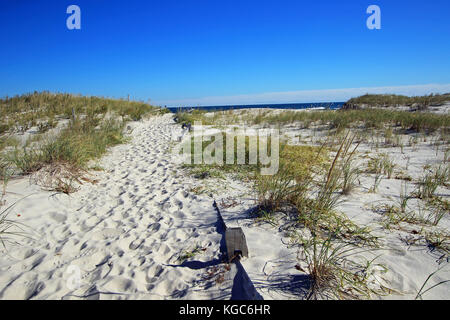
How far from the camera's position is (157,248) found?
2246 millimetres

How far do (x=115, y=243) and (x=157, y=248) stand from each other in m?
0.47

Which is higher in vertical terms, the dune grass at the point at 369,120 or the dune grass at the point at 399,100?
the dune grass at the point at 399,100

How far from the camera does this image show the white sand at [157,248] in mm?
1683

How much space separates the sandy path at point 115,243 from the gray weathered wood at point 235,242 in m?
0.20

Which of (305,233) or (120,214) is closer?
(305,233)

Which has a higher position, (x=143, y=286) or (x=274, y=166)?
(x=274, y=166)

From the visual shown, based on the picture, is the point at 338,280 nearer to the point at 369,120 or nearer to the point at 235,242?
the point at 235,242

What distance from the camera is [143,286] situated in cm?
175

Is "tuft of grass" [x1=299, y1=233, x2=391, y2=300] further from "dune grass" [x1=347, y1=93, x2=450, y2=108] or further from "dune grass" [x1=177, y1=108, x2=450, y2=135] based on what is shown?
"dune grass" [x1=347, y1=93, x2=450, y2=108]

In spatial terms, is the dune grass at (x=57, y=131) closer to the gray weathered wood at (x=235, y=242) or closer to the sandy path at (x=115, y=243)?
the sandy path at (x=115, y=243)

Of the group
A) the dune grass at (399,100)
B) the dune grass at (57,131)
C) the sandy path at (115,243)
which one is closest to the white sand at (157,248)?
the sandy path at (115,243)

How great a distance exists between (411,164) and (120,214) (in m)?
5.55

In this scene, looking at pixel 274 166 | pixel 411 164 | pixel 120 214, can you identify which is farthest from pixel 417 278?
pixel 411 164
